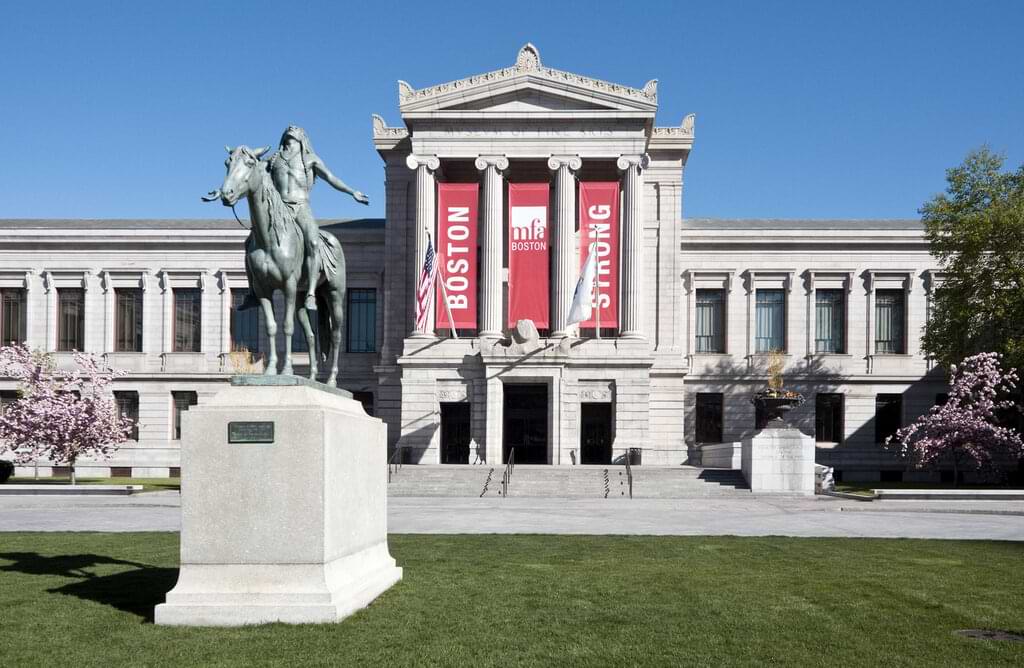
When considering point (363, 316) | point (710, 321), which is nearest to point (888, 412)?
point (710, 321)

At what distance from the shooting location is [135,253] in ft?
183

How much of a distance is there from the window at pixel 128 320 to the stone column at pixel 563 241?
22.8 metres

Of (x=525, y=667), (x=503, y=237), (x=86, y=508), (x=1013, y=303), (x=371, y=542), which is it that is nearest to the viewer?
(x=525, y=667)

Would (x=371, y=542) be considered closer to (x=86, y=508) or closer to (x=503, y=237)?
(x=86, y=508)

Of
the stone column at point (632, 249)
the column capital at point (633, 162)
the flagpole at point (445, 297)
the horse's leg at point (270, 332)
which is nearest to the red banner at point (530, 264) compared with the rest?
the flagpole at point (445, 297)

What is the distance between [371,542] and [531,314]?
115 ft

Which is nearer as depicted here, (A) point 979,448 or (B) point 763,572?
(B) point 763,572

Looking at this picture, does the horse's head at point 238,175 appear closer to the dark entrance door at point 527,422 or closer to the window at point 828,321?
the dark entrance door at point 527,422

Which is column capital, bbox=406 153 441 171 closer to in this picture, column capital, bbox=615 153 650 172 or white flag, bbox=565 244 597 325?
column capital, bbox=615 153 650 172

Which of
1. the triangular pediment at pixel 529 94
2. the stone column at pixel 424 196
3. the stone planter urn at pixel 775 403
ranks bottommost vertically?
the stone planter urn at pixel 775 403

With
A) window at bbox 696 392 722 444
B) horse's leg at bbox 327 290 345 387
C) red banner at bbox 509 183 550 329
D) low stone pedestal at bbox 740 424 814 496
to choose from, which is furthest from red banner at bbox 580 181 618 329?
horse's leg at bbox 327 290 345 387

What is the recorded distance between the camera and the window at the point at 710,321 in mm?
55125

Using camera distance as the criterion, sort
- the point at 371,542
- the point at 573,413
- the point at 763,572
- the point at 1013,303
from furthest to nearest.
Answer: the point at 573,413
the point at 1013,303
the point at 763,572
the point at 371,542

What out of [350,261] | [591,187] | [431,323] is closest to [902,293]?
[591,187]
